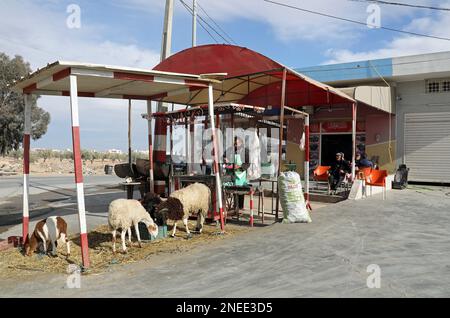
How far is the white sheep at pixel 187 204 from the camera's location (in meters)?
7.94

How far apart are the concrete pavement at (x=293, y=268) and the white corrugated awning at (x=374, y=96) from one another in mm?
6768

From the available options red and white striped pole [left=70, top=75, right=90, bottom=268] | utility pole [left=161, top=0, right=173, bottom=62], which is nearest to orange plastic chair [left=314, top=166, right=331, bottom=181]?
utility pole [left=161, top=0, right=173, bottom=62]

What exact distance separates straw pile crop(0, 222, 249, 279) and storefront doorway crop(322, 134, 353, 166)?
12318mm

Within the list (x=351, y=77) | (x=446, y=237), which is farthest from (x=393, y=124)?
(x=446, y=237)

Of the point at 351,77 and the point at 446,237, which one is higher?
the point at 351,77

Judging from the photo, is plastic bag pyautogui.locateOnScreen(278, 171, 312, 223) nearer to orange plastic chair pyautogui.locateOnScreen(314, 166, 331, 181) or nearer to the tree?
orange plastic chair pyautogui.locateOnScreen(314, 166, 331, 181)

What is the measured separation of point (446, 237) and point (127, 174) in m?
8.01

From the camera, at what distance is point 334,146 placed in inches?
783

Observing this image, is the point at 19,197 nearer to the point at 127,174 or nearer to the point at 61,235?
the point at 127,174

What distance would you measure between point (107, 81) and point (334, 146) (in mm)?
14433

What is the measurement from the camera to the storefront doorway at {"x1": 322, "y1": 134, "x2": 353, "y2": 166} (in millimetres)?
19484

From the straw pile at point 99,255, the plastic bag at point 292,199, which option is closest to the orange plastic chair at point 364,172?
the plastic bag at point 292,199

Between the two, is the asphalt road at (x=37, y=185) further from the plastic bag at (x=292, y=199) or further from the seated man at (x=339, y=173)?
the seated man at (x=339, y=173)

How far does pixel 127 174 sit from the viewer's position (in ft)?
37.6
